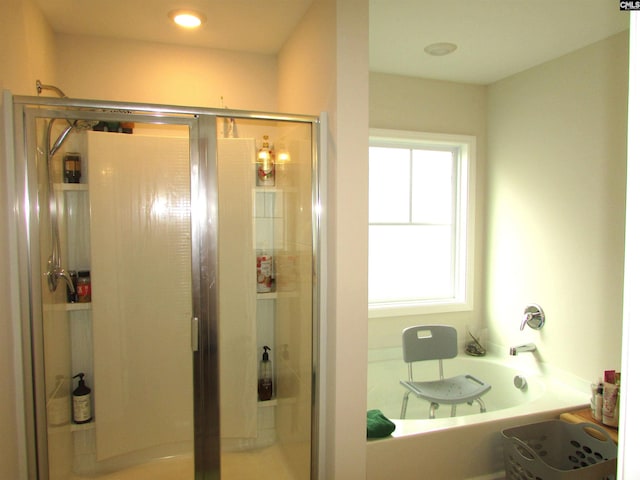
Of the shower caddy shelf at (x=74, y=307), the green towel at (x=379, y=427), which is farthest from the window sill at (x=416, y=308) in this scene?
the shower caddy shelf at (x=74, y=307)

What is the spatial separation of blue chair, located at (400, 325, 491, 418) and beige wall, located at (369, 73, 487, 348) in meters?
0.31

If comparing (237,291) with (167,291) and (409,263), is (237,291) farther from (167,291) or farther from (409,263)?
(409,263)

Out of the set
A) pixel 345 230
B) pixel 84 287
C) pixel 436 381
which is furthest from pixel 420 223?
pixel 84 287

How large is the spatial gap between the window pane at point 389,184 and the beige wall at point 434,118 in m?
0.22

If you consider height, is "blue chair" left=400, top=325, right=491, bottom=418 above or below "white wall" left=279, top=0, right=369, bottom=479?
below

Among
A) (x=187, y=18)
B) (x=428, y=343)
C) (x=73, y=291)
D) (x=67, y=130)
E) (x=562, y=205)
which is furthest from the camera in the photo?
(x=428, y=343)

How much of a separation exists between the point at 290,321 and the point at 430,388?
45.7 inches

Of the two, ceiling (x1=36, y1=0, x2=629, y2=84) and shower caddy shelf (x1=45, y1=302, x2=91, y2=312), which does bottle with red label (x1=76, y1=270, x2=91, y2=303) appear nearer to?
shower caddy shelf (x1=45, y1=302, x2=91, y2=312)

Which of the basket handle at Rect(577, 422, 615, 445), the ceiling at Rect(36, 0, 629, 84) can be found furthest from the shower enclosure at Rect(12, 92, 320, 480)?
the basket handle at Rect(577, 422, 615, 445)

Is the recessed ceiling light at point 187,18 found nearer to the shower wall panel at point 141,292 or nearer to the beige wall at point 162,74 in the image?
the beige wall at point 162,74

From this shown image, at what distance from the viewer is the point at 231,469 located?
6.07 ft

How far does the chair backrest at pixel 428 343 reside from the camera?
8.66 ft

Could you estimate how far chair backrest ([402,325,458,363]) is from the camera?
8.66ft

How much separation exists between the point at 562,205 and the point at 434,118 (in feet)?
3.49
